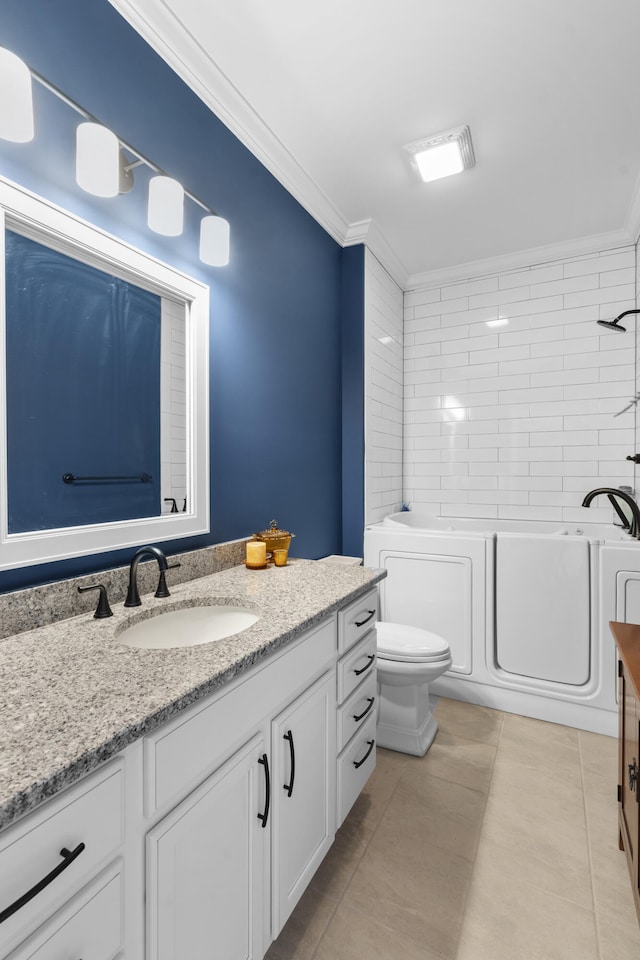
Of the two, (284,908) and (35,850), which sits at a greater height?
(35,850)

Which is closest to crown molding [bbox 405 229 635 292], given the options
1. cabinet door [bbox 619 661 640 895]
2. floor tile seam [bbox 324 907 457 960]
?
cabinet door [bbox 619 661 640 895]

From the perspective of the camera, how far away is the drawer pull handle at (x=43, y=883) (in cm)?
53

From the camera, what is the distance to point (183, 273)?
1598mm

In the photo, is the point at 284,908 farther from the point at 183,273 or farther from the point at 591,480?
the point at 591,480

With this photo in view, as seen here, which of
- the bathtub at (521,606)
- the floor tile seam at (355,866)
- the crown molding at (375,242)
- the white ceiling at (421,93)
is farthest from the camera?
the crown molding at (375,242)

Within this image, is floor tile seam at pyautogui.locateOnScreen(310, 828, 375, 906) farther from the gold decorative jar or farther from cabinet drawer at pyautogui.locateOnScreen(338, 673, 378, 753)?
the gold decorative jar

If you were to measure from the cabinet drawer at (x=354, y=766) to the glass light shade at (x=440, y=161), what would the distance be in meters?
2.44

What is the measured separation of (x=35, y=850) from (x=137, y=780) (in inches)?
6.6

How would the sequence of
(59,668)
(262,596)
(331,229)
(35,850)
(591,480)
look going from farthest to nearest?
(591,480), (331,229), (262,596), (59,668), (35,850)

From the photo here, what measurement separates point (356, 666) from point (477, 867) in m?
0.75

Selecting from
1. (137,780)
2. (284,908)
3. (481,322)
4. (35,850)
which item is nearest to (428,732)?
(284,908)

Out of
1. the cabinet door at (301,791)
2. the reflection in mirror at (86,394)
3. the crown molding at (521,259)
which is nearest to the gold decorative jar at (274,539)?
the reflection in mirror at (86,394)

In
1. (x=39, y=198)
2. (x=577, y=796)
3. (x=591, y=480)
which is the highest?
(x=39, y=198)

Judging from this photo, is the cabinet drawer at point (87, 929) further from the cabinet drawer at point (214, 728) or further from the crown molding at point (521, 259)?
the crown molding at point (521, 259)
